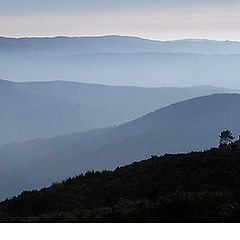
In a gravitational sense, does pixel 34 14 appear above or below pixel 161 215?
above

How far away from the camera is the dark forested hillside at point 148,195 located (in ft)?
43.2

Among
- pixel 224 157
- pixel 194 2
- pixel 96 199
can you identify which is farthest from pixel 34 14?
pixel 224 157

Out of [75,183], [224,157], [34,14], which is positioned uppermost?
[34,14]

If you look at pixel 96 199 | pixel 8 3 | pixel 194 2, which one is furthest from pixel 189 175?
pixel 8 3

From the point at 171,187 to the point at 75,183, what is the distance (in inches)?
233

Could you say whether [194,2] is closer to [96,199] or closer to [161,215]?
[96,199]

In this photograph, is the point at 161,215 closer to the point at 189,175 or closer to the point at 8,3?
the point at 189,175

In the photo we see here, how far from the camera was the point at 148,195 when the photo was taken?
1994 cm

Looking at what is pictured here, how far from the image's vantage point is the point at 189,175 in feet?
73.3

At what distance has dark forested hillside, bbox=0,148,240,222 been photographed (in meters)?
13.2
